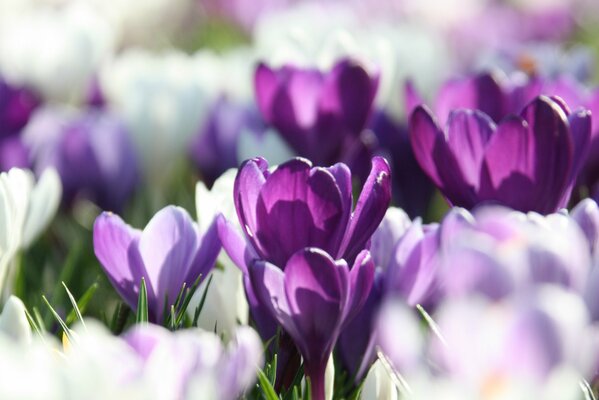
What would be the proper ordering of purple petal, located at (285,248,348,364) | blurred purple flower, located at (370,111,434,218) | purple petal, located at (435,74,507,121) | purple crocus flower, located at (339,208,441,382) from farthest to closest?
blurred purple flower, located at (370,111,434,218), purple petal, located at (435,74,507,121), purple crocus flower, located at (339,208,441,382), purple petal, located at (285,248,348,364)

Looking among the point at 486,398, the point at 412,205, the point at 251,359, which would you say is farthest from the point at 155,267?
the point at 412,205

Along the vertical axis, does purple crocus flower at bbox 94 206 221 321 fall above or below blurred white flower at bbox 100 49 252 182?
above

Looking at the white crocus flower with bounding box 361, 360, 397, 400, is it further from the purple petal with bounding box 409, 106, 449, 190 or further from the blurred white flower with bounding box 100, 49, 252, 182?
the blurred white flower with bounding box 100, 49, 252, 182

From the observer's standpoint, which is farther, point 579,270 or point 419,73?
point 419,73

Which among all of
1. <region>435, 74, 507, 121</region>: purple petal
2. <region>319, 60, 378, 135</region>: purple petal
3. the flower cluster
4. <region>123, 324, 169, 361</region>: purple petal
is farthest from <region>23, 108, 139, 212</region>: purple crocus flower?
<region>123, 324, 169, 361</region>: purple petal

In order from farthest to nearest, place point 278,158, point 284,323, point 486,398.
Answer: point 278,158
point 284,323
point 486,398

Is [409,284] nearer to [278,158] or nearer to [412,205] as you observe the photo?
[278,158]
